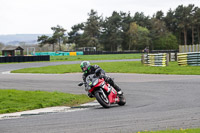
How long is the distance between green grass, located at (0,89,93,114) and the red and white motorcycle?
1702 mm

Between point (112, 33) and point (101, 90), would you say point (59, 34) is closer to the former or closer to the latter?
point (112, 33)

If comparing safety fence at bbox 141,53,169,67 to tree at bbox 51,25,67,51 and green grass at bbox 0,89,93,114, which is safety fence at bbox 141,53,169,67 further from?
tree at bbox 51,25,67,51

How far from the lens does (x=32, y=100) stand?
12.3m

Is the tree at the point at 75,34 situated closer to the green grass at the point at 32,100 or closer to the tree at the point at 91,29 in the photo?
the tree at the point at 91,29

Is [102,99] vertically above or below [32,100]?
above

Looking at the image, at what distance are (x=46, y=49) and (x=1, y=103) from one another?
8578cm

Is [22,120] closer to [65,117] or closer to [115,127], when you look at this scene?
[65,117]

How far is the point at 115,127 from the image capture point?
23.6 feet

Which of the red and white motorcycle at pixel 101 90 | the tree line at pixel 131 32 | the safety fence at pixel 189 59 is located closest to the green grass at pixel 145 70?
the safety fence at pixel 189 59

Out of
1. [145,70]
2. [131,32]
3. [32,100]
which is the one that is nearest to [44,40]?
[131,32]

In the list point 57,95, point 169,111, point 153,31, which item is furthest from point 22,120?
point 153,31

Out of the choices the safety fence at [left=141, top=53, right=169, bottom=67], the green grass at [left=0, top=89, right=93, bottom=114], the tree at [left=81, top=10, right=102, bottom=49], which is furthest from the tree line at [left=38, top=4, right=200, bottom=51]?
the green grass at [left=0, top=89, right=93, bottom=114]

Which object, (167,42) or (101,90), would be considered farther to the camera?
(167,42)

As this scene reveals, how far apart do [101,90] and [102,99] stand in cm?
28
